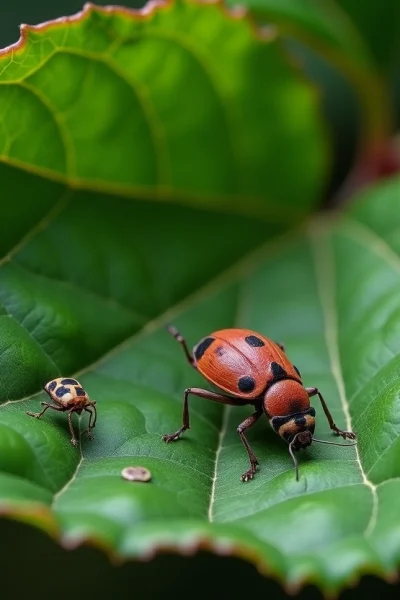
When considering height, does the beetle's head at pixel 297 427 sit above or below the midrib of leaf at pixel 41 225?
below

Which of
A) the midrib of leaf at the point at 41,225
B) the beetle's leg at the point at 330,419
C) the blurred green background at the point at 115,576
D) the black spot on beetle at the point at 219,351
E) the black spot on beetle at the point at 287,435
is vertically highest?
the midrib of leaf at the point at 41,225

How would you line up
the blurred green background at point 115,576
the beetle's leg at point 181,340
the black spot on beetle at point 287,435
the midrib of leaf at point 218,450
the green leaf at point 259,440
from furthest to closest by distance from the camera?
the blurred green background at point 115,576
the beetle's leg at point 181,340
the black spot on beetle at point 287,435
the midrib of leaf at point 218,450
the green leaf at point 259,440

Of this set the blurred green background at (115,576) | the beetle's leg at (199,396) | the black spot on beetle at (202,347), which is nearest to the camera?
the beetle's leg at (199,396)

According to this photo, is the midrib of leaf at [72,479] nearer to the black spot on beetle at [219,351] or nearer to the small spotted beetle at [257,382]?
the small spotted beetle at [257,382]

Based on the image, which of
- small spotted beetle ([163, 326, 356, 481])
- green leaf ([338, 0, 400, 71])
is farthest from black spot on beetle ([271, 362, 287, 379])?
green leaf ([338, 0, 400, 71])

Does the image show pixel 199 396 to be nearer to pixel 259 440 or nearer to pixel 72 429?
pixel 259 440

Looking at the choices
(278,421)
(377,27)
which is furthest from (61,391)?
(377,27)


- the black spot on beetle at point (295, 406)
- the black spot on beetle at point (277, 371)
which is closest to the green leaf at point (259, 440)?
the black spot on beetle at point (295, 406)
